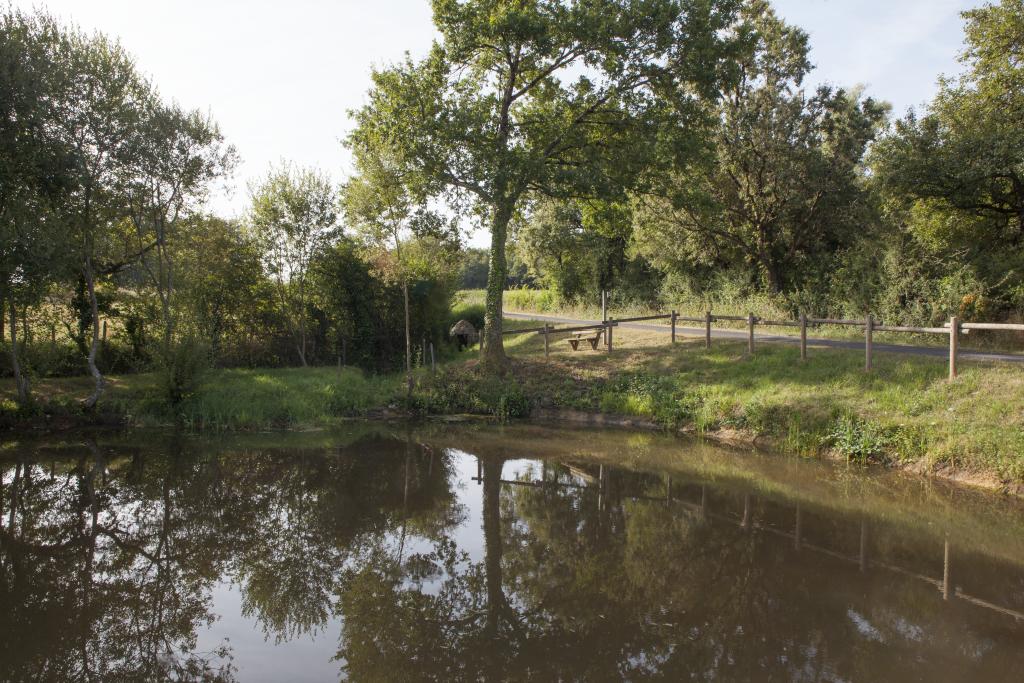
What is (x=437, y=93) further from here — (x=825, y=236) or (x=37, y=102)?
(x=825, y=236)

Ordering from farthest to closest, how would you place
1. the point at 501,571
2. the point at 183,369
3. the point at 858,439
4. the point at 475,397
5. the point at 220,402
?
the point at 475,397 → the point at 220,402 → the point at 183,369 → the point at 858,439 → the point at 501,571

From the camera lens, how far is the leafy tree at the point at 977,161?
17844 mm

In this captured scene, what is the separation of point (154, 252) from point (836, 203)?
23.0 meters

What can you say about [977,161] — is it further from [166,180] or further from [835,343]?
[166,180]

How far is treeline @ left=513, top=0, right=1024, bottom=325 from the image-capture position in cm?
1847

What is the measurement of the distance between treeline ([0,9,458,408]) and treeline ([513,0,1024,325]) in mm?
5858

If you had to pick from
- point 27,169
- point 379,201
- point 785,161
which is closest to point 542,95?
point 379,201

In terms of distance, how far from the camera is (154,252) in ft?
65.1

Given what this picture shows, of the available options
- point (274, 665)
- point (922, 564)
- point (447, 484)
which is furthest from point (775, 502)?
point (274, 665)

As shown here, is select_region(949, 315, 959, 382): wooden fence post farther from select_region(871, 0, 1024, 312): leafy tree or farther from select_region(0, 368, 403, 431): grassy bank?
select_region(0, 368, 403, 431): grassy bank

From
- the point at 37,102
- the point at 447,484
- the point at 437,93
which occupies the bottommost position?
the point at 447,484

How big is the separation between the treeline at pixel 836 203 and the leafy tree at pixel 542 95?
1567mm

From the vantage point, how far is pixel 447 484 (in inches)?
484

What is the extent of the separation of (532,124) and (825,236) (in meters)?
13.5
